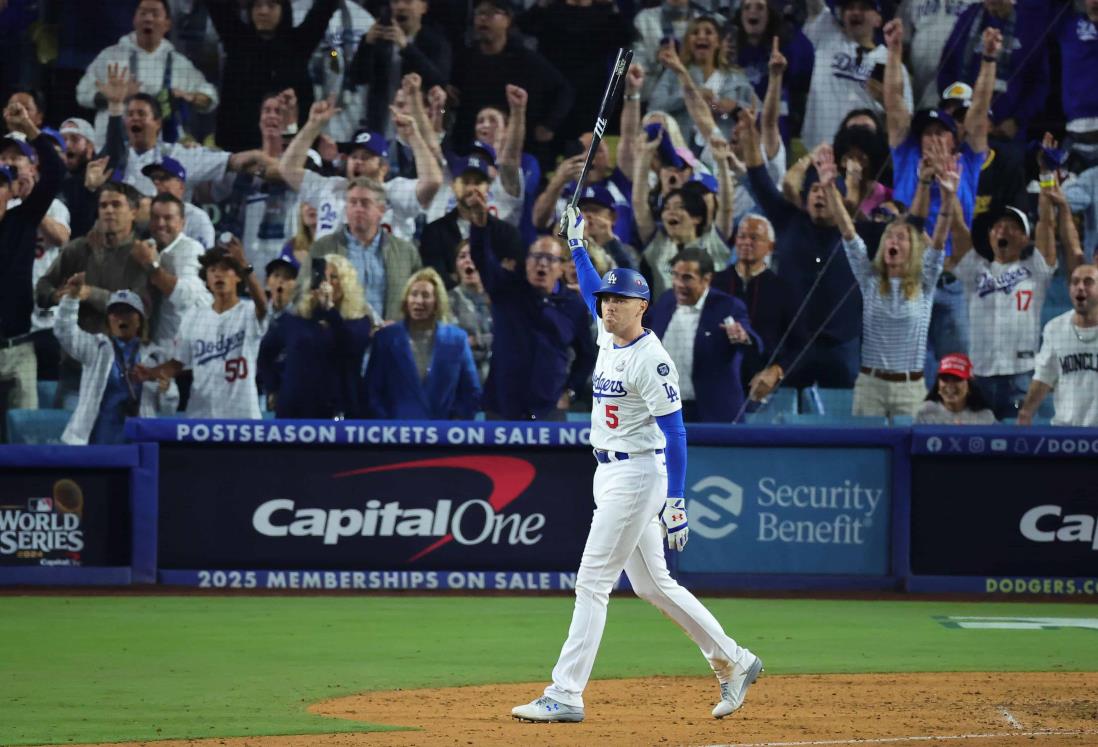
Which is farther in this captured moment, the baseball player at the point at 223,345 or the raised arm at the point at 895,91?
the raised arm at the point at 895,91

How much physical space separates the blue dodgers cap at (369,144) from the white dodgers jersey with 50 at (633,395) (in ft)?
21.4

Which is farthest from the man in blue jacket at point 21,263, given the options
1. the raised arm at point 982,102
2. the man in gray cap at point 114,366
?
the raised arm at point 982,102

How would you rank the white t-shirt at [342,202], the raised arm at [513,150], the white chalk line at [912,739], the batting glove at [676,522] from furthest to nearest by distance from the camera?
the raised arm at [513,150], the white t-shirt at [342,202], the batting glove at [676,522], the white chalk line at [912,739]

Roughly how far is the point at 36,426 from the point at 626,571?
697 cm

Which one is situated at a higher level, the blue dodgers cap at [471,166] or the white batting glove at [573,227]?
the blue dodgers cap at [471,166]

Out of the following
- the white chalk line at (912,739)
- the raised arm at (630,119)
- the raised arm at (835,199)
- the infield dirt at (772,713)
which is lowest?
the infield dirt at (772,713)

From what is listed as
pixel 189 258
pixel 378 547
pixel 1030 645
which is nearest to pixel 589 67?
pixel 189 258

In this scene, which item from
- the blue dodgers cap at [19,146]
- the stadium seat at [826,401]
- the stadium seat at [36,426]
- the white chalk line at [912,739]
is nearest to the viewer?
the white chalk line at [912,739]

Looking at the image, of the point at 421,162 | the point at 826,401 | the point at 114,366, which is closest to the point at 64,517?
the point at 114,366

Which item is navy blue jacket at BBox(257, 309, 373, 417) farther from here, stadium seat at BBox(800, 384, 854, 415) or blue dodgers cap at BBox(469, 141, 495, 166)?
stadium seat at BBox(800, 384, 854, 415)

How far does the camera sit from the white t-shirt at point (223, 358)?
1127 centimetres

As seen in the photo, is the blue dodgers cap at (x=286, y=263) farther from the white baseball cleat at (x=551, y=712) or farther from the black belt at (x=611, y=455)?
the white baseball cleat at (x=551, y=712)

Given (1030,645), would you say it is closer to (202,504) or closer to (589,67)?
(202,504)

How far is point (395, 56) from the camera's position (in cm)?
1266
